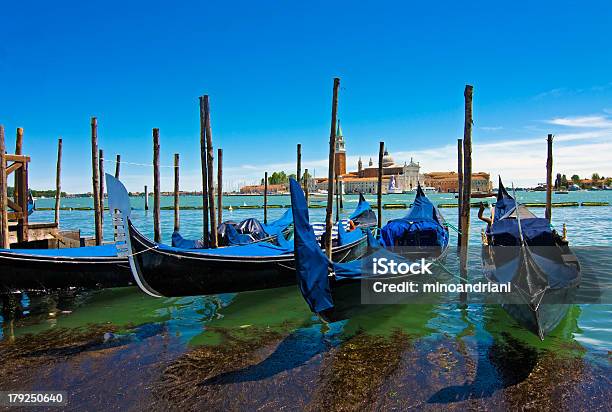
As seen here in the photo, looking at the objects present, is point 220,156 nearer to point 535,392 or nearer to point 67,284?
point 67,284

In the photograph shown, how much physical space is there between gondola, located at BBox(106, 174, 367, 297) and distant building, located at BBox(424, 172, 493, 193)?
9990 centimetres

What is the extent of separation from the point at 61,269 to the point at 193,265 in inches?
88.3

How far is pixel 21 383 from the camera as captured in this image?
3869 millimetres

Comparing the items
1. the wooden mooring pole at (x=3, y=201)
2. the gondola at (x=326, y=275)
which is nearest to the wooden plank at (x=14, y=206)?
the wooden mooring pole at (x=3, y=201)

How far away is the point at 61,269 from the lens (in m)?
6.61

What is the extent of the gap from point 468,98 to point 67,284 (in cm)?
660

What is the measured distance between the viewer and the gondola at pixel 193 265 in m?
5.14

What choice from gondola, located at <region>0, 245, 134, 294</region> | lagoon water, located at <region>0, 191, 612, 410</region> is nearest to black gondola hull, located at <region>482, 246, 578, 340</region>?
lagoon water, located at <region>0, 191, 612, 410</region>

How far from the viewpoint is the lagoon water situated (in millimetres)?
3588

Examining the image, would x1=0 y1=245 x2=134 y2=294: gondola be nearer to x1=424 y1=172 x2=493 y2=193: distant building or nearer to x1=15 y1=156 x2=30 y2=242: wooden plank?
x1=15 y1=156 x2=30 y2=242: wooden plank

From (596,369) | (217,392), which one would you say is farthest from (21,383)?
(596,369)

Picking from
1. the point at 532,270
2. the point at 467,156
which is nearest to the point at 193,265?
the point at 532,270

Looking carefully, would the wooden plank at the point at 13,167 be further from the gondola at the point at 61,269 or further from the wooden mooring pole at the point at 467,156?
the wooden mooring pole at the point at 467,156

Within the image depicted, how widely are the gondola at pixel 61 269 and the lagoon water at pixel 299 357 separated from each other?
36 cm
